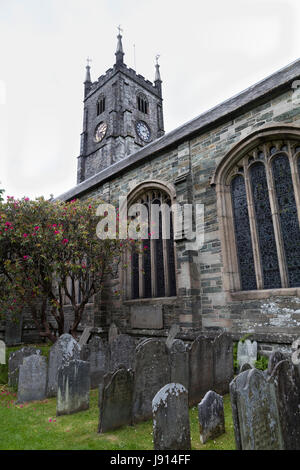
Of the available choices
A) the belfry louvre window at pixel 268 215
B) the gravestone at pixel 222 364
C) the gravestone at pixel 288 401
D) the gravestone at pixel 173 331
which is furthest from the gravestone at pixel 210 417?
the gravestone at pixel 173 331

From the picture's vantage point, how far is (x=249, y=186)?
8008 millimetres

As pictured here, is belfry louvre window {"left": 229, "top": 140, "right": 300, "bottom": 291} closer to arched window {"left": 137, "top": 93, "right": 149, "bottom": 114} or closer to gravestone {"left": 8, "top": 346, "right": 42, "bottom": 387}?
gravestone {"left": 8, "top": 346, "right": 42, "bottom": 387}

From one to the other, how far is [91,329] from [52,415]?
6.20m

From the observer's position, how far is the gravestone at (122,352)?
19.4 feet

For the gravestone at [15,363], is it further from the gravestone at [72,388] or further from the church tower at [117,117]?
the church tower at [117,117]

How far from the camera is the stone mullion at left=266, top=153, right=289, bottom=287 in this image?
22.7ft

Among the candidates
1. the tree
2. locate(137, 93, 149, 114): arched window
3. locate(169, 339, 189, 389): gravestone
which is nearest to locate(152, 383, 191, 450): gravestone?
locate(169, 339, 189, 389): gravestone

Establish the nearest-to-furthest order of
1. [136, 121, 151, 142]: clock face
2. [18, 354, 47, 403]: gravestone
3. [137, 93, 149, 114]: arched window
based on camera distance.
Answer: [18, 354, 47, 403]: gravestone, [136, 121, 151, 142]: clock face, [137, 93, 149, 114]: arched window

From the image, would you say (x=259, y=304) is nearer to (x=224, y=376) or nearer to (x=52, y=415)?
(x=224, y=376)

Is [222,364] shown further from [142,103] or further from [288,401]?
[142,103]

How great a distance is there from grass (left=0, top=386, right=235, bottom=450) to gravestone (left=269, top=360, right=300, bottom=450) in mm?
705

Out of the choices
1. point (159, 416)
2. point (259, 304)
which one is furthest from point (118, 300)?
point (159, 416)

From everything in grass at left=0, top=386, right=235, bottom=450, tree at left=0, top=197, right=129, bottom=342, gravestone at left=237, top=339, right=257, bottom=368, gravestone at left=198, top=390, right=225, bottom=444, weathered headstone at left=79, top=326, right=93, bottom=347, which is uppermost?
tree at left=0, top=197, right=129, bottom=342

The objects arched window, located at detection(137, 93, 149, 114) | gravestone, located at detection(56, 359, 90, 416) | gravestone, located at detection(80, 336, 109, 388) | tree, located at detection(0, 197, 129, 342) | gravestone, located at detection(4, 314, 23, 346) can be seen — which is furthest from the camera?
arched window, located at detection(137, 93, 149, 114)
